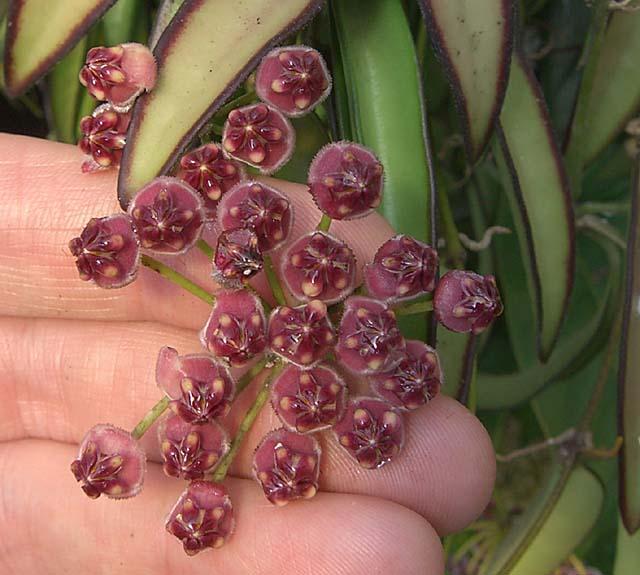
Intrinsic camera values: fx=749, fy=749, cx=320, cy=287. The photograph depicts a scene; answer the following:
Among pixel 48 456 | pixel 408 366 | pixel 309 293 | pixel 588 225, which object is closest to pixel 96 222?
pixel 309 293

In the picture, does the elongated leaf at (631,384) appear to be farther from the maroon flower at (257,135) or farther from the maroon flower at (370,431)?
the maroon flower at (257,135)

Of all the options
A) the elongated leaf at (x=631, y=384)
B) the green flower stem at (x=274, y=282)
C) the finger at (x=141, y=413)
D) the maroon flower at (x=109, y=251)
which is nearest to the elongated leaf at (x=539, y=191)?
the elongated leaf at (x=631, y=384)

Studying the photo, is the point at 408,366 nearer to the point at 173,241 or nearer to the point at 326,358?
the point at 326,358

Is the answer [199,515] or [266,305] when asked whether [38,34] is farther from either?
[199,515]

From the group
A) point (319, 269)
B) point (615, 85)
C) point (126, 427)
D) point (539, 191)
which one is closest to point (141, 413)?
point (126, 427)

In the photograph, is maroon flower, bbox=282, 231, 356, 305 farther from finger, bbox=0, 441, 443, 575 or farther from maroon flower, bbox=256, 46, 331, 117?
finger, bbox=0, 441, 443, 575

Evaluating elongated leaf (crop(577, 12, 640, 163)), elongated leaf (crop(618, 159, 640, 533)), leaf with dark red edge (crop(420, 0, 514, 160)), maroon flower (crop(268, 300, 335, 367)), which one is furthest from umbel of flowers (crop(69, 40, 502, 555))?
elongated leaf (crop(577, 12, 640, 163))
